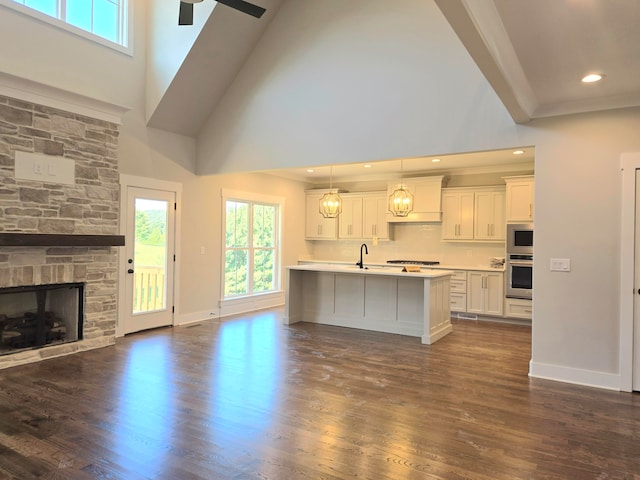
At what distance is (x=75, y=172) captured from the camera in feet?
16.6

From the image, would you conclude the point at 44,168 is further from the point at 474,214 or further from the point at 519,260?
the point at 519,260

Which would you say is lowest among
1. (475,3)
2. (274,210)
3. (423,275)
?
(423,275)

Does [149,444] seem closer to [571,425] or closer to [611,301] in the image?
[571,425]

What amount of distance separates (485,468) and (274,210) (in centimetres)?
695

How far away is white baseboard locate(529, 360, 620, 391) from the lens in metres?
4.02

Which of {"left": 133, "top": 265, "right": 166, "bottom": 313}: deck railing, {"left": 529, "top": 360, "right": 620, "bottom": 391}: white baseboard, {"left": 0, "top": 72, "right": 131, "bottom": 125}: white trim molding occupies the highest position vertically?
{"left": 0, "top": 72, "right": 131, "bottom": 125}: white trim molding

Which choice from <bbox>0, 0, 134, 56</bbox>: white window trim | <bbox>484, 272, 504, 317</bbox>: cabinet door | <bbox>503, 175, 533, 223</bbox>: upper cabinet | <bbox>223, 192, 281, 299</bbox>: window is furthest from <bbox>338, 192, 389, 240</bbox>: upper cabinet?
<bbox>0, 0, 134, 56</bbox>: white window trim

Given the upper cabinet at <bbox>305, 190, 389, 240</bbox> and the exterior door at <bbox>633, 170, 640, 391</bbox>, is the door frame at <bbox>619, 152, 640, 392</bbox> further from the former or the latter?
the upper cabinet at <bbox>305, 190, 389, 240</bbox>

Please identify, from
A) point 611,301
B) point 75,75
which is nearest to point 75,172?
point 75,75

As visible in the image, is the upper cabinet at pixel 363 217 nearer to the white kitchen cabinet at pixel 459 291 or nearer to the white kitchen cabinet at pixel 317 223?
the white kitchen cabinet at pixel 317 223

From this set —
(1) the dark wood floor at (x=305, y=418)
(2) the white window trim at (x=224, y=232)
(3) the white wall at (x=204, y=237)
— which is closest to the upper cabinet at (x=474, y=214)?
(1) the dark wood floor at (x=305, y=418)

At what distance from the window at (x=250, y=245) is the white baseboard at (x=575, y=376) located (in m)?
5.12

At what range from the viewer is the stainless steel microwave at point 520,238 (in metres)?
7.01

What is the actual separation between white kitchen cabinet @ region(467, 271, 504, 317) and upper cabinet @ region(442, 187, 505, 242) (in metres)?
0.75
